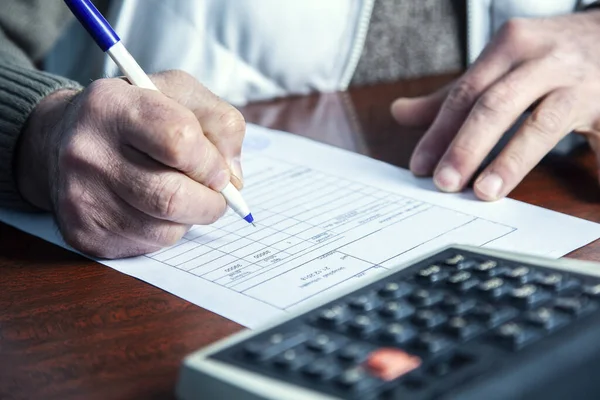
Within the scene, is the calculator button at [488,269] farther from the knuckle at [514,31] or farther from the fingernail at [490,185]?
the knuckle at [514,31]

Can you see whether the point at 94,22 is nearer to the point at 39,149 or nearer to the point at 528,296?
the point at 39,149

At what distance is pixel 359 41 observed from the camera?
1101mm

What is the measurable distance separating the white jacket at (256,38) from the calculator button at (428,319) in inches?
27.6

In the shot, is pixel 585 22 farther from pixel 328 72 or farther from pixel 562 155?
pixel 328 72

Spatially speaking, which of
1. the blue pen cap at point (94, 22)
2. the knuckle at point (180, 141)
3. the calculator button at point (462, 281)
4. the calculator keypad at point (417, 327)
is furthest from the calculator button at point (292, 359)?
the blue pen cap at point (94, 22)

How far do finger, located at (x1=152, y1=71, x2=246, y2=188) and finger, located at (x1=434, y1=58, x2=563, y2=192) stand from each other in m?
0.19

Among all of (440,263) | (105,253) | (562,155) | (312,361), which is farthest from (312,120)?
(312,361)

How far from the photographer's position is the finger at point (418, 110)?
88cm

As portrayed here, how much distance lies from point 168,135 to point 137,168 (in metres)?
0.04

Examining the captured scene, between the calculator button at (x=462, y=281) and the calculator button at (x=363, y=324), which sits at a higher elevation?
the calculator button at (x=363, y=324)

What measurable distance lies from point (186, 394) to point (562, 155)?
54 cm

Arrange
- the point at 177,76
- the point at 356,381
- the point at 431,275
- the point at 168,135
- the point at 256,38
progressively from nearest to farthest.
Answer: the point at 356,381 → the point at 431,275 → the point at 168,135 → the point at 177,76 → the point at 256,38

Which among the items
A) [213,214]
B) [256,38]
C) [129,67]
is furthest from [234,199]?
[256,38]

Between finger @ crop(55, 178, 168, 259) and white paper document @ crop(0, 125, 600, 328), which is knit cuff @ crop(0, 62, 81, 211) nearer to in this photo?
white paper document @ crop(0, 125, 600, 328)
